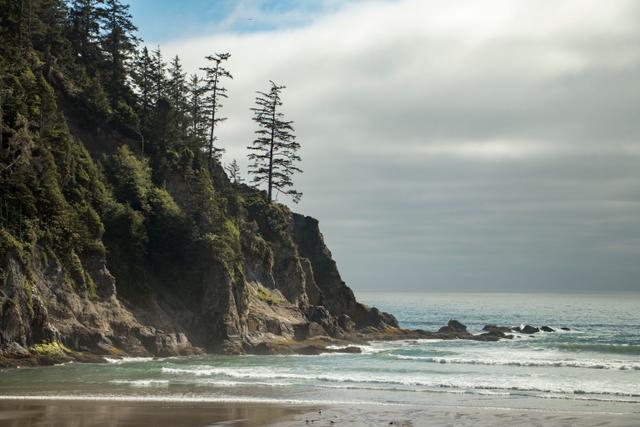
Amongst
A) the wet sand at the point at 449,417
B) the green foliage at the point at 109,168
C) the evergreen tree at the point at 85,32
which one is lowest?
the wet sand at the point at 449,417

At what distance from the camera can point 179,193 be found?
203ft

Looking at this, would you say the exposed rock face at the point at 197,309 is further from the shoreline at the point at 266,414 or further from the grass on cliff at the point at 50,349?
the shoreline at the point at 266,414

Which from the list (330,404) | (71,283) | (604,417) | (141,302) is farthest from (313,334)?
(604,417)

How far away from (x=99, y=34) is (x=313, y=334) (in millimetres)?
40110

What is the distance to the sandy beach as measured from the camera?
23234 mm

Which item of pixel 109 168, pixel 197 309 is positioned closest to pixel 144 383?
pixel 197 309

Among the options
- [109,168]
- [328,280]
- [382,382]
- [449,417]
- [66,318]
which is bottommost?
[382,382]

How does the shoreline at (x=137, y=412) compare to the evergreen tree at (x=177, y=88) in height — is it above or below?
below

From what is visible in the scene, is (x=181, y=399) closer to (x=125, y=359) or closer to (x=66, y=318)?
(x=125, y=359)

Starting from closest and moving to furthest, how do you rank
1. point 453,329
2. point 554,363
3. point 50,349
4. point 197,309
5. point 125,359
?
point 50,349 → point 125,359 → point 554,363 → point 197,309 → point 453,329

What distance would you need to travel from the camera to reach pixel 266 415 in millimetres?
25297

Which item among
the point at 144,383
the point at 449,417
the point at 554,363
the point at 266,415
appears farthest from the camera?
Result: the point at 554,363

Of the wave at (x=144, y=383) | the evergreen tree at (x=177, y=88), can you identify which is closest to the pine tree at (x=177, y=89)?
the evergreen tree at (x=177, y=88)

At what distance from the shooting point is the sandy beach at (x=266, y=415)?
2323cm
